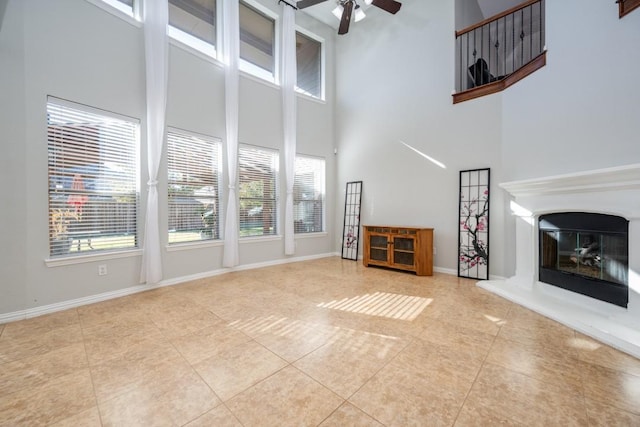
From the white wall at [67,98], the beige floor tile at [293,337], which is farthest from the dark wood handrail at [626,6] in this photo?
the white wall at [67,98]

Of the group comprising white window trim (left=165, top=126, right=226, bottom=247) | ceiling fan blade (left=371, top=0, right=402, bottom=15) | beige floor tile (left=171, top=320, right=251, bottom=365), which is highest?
ceiling fan blade (left=371, top=0, right=402, bottom=15)

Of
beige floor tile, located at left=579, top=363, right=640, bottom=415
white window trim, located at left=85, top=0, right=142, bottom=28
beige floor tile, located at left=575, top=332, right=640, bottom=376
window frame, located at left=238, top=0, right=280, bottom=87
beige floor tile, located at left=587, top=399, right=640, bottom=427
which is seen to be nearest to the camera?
beige floor tile, located at left=587, top=399, right=640, bottom=427

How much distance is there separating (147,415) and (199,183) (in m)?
3.46

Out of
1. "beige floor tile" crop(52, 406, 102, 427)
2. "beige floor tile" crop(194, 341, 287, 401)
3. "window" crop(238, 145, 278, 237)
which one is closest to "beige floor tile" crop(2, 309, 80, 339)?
"beige floor tile" crop(52, 406, 102, 427)

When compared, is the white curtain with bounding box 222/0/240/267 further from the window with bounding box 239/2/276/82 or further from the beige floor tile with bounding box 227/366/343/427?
the beige floor tile with bounding box 227/366/343/427

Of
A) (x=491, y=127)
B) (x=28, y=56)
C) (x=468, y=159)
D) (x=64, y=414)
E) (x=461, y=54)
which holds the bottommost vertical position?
(x=64, y=414)

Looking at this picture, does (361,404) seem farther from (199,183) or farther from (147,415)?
(199,183)

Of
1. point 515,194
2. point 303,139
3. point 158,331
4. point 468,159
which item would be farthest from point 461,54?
point 158,331

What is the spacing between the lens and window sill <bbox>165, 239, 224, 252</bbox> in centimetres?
392

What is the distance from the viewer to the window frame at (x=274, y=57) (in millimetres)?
4910

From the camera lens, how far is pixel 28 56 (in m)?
2.78

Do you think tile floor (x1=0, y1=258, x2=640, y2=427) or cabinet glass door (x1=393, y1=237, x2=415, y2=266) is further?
cabinet glass door (x1=393, y1=237, x2=415, y2=266)

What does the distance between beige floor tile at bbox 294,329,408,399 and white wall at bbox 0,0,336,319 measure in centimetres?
298

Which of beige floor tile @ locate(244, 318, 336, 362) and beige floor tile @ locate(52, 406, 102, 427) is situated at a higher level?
beige floor tile @ locate(244, 318, 336, 362)
